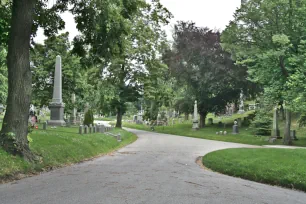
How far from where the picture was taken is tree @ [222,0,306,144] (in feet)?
67.7

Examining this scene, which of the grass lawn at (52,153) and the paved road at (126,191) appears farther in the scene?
the grass lawn at (52,153)

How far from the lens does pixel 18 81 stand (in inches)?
358

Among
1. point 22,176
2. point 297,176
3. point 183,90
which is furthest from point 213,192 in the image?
point 183,90

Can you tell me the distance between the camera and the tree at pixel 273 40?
20.6 meters

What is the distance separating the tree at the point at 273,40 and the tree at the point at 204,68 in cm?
1228

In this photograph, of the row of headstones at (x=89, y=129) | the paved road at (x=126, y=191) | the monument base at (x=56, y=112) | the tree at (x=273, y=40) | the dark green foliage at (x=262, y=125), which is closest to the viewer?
the paved road at (x=126, y=191)

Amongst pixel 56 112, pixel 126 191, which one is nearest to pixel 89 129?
pixel 56 112

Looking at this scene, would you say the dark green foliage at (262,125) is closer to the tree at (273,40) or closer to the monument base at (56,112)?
the tree at (273,40)

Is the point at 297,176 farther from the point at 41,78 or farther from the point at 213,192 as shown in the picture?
the point at 41,78

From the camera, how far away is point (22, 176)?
814 cm

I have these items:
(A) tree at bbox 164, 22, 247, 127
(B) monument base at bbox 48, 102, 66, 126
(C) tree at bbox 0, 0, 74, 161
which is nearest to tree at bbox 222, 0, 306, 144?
(A) tree at bbox 164, 22, 247, 127

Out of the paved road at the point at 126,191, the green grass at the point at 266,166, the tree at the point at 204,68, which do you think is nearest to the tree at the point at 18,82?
the paved road at the point at 126,191

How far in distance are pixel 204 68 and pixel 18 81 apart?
3114cm

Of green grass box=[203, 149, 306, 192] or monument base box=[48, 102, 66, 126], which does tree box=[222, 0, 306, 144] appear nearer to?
green grass box=[203, 149, 306, 192]
